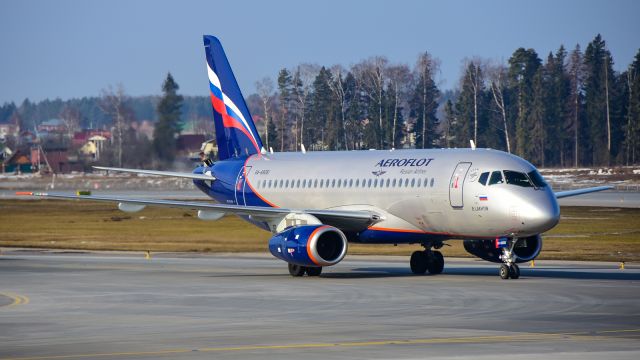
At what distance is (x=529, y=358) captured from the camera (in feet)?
65.3

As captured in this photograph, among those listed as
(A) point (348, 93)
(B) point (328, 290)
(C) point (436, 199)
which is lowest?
(B) point (328, 290)

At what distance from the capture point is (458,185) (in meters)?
38.2

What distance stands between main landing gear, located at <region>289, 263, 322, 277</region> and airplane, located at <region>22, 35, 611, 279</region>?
0.03 metres

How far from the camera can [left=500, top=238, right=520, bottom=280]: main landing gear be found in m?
37.3

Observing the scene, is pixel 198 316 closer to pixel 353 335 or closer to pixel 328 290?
pixel 353 335

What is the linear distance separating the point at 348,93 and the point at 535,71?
3429cm

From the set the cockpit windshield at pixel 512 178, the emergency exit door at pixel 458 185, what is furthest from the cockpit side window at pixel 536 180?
the emergency exit door at pixel 458 185

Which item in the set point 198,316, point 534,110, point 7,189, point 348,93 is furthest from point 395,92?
point 198,316

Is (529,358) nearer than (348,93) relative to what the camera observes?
Yes

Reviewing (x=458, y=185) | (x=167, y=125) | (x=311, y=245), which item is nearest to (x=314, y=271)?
(x=311, y=245)

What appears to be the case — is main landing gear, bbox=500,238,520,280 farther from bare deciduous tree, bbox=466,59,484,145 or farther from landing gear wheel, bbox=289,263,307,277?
bare deciduous tree, bbox=466,59,484,145

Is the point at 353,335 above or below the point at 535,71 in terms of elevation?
below

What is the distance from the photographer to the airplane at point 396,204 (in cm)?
3719

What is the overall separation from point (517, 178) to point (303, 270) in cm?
790
